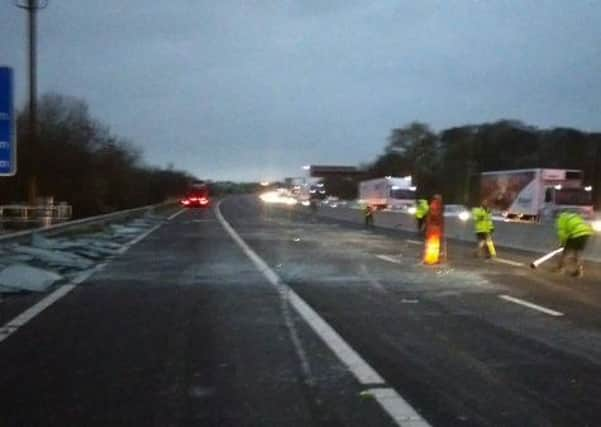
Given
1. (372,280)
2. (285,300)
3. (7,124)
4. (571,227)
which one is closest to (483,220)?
(571,227)

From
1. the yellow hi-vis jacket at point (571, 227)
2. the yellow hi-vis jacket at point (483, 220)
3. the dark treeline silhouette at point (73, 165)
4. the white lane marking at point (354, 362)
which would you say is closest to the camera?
the white lane marking at point (354, 362)

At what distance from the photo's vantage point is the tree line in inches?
4262

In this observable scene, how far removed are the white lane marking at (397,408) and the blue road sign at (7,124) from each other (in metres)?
13.0

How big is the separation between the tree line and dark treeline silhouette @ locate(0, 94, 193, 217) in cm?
2687

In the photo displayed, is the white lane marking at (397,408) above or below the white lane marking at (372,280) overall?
above

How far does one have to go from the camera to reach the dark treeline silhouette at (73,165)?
65625mm

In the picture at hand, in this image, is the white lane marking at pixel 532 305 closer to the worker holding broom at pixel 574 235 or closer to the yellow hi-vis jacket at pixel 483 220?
the worker holding broom at pixel 574 235

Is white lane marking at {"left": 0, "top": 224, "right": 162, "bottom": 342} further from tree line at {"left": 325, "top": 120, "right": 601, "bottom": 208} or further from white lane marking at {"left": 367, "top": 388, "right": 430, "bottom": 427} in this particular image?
tree line at {"left": 325, "top": 120, "right": 601, "bottom": 208}

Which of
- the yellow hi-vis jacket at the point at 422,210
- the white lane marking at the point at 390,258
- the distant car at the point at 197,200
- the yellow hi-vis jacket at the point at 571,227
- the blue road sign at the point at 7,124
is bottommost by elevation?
the distant car at the point at 197,200

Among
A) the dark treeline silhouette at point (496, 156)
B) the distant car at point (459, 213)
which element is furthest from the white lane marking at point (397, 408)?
the dark treeline silhouette at point (496, 156)

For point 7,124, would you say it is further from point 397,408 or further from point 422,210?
point 422,210

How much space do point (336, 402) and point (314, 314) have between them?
20.0 feet

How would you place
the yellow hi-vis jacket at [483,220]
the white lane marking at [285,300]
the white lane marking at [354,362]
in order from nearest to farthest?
the white lane marking at [354,362], the white lane marking at [285,300], the yellow hi-vis jacket at [483,220]

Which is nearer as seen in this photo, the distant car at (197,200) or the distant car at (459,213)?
the distant car at (459,213)
